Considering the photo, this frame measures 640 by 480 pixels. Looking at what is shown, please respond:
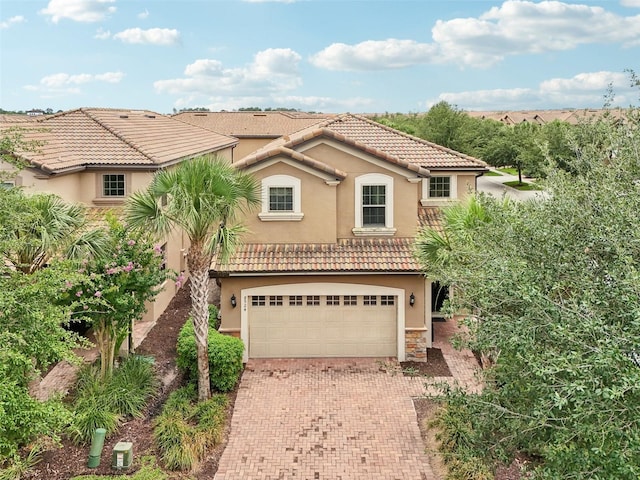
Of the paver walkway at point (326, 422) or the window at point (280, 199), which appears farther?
the window at point (280, 199)

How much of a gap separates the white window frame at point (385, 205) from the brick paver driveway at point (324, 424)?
162 inches

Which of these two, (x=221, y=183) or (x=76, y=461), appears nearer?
(x=76, y=461)

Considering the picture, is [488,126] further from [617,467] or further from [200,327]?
[617,467]

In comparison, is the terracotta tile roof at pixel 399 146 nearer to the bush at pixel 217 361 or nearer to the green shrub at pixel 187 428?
the bush at pixel 217 361

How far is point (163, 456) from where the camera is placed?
1080 cm

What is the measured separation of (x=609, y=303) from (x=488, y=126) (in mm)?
76935

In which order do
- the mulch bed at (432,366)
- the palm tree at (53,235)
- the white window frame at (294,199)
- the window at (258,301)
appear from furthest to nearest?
1. the white window frame at (294,199)
2. the window at (258,301)
3. the mulch bed at (432,366)
4. the palm tree at (53,235)

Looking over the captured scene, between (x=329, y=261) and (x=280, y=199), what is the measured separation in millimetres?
2554

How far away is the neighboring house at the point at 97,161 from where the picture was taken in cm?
1706

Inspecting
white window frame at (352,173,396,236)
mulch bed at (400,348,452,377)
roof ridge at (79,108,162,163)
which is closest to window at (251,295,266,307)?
white window frame at (352,173,396,236)

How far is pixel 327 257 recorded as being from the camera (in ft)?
52.3

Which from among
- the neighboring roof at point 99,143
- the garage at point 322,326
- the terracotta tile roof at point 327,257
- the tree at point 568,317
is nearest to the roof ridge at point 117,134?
the neighboring roof at point 99,143

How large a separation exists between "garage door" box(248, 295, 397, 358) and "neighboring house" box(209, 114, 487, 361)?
1.2 inches

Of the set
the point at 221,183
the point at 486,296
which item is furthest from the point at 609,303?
the point at 221,183
